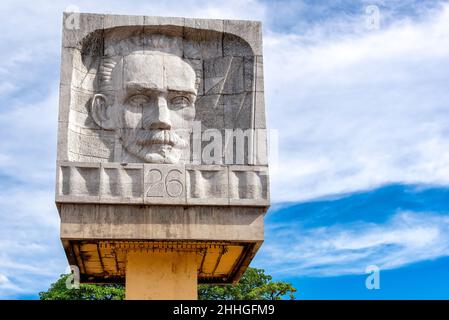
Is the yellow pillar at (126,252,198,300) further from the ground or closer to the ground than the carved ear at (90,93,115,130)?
closer to the ground

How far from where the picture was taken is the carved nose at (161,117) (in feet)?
41.4

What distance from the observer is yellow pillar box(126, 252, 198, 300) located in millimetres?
12562

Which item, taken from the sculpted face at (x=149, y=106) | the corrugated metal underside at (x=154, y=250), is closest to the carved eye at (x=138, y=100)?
the sculpted face at (x=149, y=106)

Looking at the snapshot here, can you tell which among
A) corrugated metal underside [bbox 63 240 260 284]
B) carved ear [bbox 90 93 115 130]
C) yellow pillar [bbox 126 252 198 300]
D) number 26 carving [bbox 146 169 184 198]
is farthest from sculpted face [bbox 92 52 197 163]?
yellow pillar [bbox 126 252 198 300]

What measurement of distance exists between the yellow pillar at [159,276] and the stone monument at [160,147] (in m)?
0.02

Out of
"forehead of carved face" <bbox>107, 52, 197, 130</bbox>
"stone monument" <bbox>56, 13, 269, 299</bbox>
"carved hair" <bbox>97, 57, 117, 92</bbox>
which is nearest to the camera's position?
"stone monument" <bbox>56, 13, 269, 299</bbox>

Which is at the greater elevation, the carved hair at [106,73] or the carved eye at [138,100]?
the carved hair at [106,73]

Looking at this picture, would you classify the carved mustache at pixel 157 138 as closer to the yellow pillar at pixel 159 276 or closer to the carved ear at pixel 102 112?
the carved ear at pixel 102 112

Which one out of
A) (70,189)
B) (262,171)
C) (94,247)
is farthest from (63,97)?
(262,171)

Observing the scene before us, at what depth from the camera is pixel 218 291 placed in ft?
81.7

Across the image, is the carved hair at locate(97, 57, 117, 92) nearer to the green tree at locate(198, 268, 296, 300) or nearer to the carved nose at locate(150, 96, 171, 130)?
the carved nose at locate(150, 96, 171, 130)

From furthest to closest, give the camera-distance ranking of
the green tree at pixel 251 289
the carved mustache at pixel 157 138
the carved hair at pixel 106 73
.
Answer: the green tree at pixel 251 289 → the carved hair at pixel 106 73 → the carved mustache at pixel 157 138
